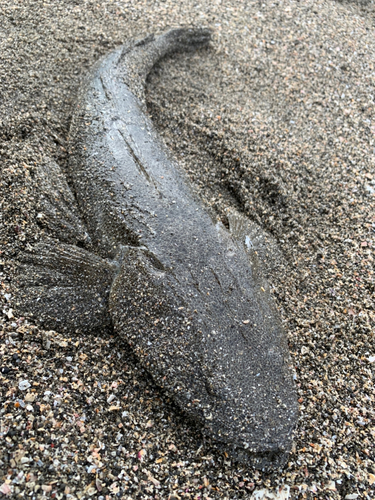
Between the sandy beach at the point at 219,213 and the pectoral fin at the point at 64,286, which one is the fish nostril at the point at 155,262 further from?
the sandy beach at the point at 219,213

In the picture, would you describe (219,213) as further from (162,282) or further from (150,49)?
(150,49)

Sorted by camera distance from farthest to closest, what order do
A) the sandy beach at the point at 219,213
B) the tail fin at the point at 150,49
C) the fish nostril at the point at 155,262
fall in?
the tail fin at the point at 150,49, the fish nostril at the point at 155,262, the sandy beach at the point at 219,213

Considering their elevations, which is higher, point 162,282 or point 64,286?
point 162,282

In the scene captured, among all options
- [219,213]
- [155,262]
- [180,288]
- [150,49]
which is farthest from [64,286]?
[150,49]

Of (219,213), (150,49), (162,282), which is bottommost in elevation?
(162,282)

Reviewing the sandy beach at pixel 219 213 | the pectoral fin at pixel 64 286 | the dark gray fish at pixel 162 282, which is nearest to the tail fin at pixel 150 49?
the sandy beach at pixel 219 213

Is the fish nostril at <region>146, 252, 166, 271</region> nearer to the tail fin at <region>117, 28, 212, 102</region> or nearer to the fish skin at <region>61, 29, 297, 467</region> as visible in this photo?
the fish skin at <region>61, 29, 297, 467</region>
